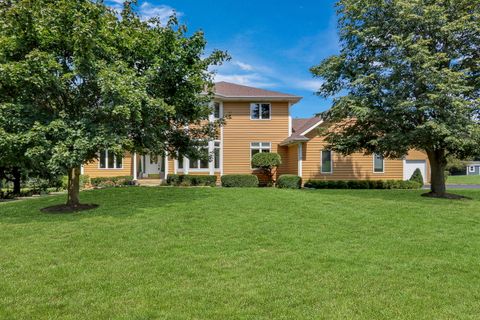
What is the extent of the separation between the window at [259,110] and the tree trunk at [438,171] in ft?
33.5

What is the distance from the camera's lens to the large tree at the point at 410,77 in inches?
486

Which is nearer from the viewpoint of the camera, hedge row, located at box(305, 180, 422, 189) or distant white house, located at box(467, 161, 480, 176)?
hedge row, located at box(305, 180, 422, 189)

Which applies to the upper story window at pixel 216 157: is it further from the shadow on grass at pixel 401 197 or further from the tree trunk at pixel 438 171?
the tree trunk at pixel 438 171

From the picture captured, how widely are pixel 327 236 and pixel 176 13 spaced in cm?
838

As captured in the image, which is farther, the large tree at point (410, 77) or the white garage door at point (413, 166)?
the white garage door at point (413, 166)

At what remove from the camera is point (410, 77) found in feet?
43.0

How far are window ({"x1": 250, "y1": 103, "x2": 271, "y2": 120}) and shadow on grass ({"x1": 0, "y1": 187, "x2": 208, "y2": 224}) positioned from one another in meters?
10.3

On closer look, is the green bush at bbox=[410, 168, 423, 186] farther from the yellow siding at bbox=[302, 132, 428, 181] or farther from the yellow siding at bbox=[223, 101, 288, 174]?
→ the yellow siding at bbox=[223, 101, 288, 174]

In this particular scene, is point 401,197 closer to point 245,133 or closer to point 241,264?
point 241,264

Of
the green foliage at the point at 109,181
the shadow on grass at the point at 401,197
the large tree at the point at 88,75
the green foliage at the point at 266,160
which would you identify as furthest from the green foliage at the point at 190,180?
the large tree at the point at 88,75

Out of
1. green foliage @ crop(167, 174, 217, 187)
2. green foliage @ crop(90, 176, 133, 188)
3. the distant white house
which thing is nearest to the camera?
green foliage @ crop(167, 174, 217, 187)

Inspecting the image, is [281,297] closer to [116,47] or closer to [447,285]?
[447,285]

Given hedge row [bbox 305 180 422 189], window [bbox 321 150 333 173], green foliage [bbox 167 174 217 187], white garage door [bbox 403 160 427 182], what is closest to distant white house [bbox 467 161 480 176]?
white garage door [bbox 403 160 427 182]

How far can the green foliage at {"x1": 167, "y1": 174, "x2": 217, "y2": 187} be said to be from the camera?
2003 centimetres
